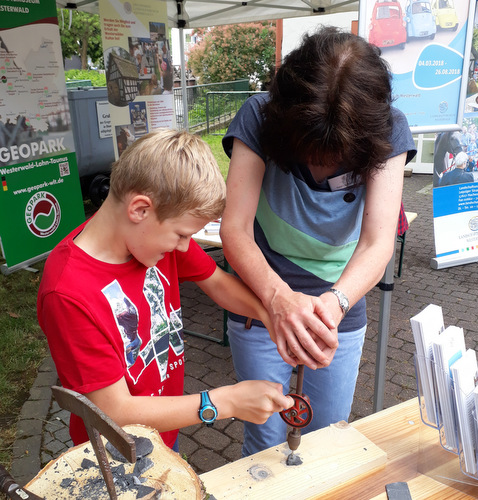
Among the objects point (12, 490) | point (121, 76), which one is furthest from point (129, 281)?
point (121, 76)

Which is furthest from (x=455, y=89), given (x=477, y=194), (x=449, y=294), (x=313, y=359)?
(x=477, y=194)

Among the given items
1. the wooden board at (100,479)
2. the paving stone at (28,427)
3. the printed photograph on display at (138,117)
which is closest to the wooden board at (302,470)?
the wooden board at (100,479)

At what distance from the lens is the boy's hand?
1268mm

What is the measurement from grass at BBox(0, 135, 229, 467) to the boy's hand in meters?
2.10

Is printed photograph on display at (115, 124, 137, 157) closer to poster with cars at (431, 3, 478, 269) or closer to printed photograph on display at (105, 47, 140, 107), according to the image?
printed photograph on display at (105, 47, 140, 107)

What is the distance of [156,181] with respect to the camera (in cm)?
123

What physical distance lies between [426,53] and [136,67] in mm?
4189

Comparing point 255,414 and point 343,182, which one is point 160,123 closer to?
point 343,182

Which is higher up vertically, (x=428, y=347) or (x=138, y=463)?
(x=428, y=347)

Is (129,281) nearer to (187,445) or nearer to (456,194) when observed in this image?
A: (187,445)

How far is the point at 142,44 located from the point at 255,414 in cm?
545

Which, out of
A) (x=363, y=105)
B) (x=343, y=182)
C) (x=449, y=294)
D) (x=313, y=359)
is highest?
(x=363, y=105)

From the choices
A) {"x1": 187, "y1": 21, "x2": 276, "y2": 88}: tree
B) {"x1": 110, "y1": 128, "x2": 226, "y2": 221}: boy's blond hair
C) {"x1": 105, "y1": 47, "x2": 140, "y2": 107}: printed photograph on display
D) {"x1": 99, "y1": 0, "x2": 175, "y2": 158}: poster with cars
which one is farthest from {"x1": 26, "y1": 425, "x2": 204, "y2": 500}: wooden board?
{"x1": 187, "y1": 21, "x2": 276, "y2": 88}: tree

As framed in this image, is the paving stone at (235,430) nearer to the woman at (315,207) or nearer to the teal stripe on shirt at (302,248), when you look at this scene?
the woman at (315,207)
